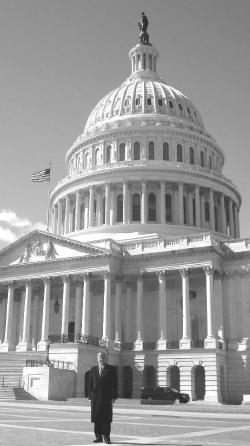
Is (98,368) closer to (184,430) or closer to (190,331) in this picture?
(184,430)

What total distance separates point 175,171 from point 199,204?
572cm

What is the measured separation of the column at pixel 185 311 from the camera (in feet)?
173

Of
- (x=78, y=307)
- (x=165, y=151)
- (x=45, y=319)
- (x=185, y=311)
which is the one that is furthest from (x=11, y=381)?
(x=165, y=151)

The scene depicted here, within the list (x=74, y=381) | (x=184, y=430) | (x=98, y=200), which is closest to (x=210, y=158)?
(x=98, y=200)

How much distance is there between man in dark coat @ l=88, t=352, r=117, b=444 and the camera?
1396cm

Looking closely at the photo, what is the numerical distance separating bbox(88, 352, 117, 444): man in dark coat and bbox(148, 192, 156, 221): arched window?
Result: 59.2 metres

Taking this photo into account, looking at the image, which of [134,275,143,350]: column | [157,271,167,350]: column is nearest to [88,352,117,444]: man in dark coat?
[157,271,167,350]: column

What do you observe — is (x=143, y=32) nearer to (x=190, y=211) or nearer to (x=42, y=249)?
(x=190, y=211)

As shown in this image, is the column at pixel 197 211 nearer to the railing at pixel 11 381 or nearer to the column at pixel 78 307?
the column at pixel 78 307

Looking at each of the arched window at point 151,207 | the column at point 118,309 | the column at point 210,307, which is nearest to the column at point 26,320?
the column at point 118,309

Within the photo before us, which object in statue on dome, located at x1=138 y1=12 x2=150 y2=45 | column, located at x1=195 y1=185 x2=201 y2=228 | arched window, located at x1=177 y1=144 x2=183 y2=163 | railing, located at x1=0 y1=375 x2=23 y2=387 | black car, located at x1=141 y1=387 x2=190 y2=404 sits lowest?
black car, located at x1=141 y1=387 x2=190 y2=404

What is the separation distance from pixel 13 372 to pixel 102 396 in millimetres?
39944

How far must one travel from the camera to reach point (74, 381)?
1900 inches

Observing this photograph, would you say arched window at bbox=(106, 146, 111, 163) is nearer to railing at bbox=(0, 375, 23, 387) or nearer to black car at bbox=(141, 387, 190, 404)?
railing at bbox=(0, 375, 23, 387)
